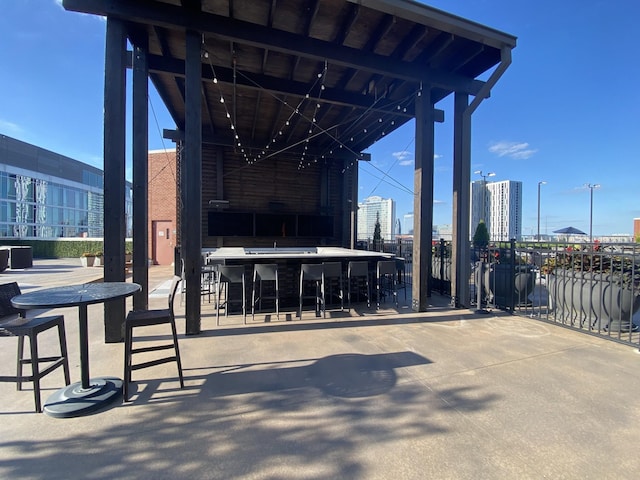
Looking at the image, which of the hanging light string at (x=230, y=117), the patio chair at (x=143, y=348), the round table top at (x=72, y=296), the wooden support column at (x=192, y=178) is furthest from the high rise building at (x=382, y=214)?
the round table top at (x=72, y=296)

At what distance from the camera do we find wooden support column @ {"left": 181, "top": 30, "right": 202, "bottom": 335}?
11.9ft

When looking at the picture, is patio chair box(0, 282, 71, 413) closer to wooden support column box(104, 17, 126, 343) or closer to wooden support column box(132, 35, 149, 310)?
wooden support column box(104, 17, 126, 343)

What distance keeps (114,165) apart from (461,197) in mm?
5113

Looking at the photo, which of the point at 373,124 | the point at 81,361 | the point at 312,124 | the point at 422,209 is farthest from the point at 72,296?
the point at 373,124

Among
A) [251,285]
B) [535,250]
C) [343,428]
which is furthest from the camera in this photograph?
[251,285]

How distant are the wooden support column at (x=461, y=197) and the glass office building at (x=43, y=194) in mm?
20790

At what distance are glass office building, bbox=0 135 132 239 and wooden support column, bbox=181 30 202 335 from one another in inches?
765

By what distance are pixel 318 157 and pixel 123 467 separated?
8.60m

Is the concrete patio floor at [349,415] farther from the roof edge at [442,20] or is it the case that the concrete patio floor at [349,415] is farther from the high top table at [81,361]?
the roof edge at [442,20]

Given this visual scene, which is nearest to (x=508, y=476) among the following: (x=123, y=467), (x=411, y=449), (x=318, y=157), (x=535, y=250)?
(x=411, y=449)

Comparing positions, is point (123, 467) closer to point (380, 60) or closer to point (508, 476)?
point (508, 476)

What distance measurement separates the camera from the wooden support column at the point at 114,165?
337cm

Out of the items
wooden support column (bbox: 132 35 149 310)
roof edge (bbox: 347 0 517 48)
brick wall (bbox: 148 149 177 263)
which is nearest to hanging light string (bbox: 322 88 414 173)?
roof edge (bbox: 347 0 517 48)

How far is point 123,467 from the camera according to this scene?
152 centimetres
